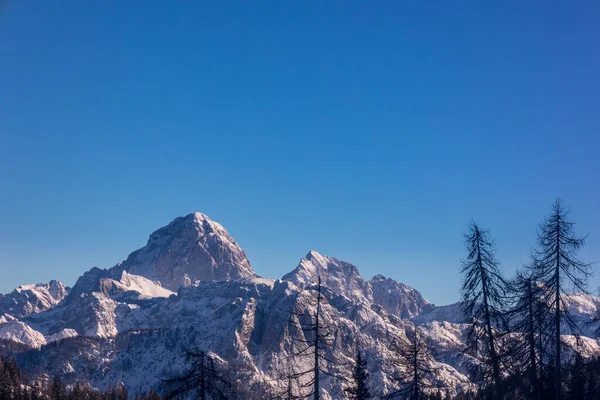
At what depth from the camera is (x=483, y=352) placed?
4275cm

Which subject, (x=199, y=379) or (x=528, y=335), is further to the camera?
(x=528, y=335)

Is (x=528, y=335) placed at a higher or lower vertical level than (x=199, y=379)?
higher

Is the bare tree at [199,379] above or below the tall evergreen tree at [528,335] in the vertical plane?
below

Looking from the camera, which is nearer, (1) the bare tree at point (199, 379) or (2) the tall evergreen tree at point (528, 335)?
(1) the bare tree at point (199, 379)

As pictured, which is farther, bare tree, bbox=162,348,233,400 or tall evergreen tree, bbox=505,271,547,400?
tall evergreen tree, bbox=505,271,547,400

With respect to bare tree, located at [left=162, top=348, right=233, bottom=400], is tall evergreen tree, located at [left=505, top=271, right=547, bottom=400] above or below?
above

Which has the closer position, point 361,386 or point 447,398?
point 361,386

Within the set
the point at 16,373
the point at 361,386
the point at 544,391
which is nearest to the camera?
the point at 544,391

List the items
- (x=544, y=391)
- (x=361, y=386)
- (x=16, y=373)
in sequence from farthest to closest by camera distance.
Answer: (x=16, y=373)
(x=361, y=386)
(x=544, y=391)

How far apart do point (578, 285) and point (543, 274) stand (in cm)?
248

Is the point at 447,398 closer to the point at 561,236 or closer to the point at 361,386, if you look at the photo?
the point at 361,386

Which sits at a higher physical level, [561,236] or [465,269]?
[561,236]

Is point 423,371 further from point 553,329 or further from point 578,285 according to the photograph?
point 578,285

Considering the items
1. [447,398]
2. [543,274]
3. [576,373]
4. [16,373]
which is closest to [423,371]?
[543,274]
